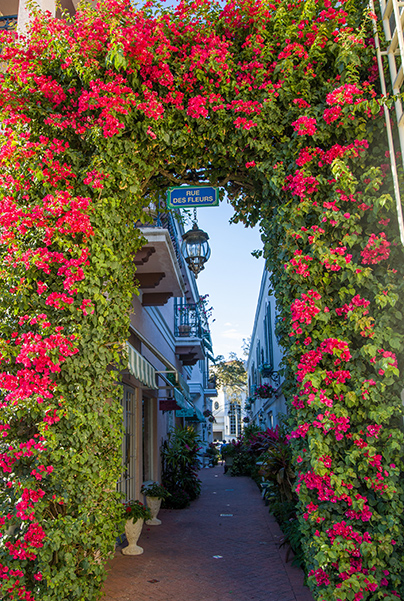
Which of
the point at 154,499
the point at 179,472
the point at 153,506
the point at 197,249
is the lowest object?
the point at 153,506

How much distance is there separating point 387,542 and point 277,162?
3.59m

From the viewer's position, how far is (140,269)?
8641 mm

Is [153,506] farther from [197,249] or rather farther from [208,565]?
[197,249]

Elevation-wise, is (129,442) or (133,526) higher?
(129,442)

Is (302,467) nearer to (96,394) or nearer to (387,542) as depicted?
(387,542)

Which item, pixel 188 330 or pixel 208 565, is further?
pixel 188 330

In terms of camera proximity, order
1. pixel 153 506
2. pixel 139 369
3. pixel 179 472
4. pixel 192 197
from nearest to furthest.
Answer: pixel 192 197
pixel 139 369
pixel 153 506
pixel 179 472

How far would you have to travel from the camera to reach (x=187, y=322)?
16.5 m

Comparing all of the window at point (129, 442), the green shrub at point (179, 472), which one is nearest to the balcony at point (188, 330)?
the green shrub at point (179, 472)

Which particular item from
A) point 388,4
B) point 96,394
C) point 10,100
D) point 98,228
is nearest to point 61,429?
point 96,394

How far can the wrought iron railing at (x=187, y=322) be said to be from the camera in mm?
16094

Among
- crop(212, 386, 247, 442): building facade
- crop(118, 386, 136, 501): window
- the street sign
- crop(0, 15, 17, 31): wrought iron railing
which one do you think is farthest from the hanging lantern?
crop(212, 386, 247, 442): building facade

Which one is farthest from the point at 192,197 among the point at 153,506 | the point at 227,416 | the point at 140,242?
the point at 227,416

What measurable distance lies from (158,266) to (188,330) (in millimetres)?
7965
